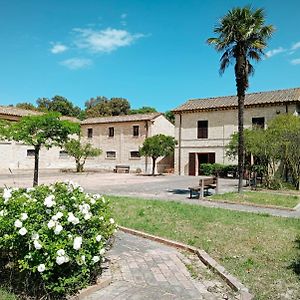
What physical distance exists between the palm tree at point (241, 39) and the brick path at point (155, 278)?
9698 mm

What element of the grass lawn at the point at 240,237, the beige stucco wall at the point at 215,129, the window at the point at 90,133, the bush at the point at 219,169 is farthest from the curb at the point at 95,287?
the window at the point at 90,133

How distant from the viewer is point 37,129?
12430 millimetres

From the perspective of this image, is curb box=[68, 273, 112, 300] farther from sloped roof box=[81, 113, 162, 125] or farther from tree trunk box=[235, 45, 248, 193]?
sloped roof box=[81, 113, 162, 125]

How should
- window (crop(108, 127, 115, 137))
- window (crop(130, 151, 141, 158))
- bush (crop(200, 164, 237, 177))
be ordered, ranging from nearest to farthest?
bush (crop(200, 164, 237, 177)) → window (crop(130, 151, 141, 158)) → window (crop(108, 127, 115, 137))

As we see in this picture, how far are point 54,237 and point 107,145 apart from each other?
34032 millimetres

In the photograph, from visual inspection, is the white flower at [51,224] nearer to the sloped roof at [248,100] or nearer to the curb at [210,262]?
the curb at [210,262]

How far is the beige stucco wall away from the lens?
88.9ft

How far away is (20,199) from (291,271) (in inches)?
153

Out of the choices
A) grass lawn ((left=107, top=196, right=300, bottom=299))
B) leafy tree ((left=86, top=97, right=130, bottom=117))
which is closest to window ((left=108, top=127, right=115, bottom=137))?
leafy tree ((left=86, top=97, right=130, bottom=117))

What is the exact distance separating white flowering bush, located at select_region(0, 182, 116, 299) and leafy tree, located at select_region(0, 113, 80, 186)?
8296mm

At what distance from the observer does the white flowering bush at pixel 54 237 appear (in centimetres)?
350

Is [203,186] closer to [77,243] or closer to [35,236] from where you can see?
[77,243]

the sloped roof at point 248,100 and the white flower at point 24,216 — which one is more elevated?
the sloped roof at point 248,100

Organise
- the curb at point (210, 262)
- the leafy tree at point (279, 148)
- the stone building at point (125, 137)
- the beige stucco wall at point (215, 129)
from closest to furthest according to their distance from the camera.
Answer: the curb at point (210, 262)
the leafy tree at point (279, 148)
the beige stucco wall at point (215, 129)
the stone building at point (125, 137)
